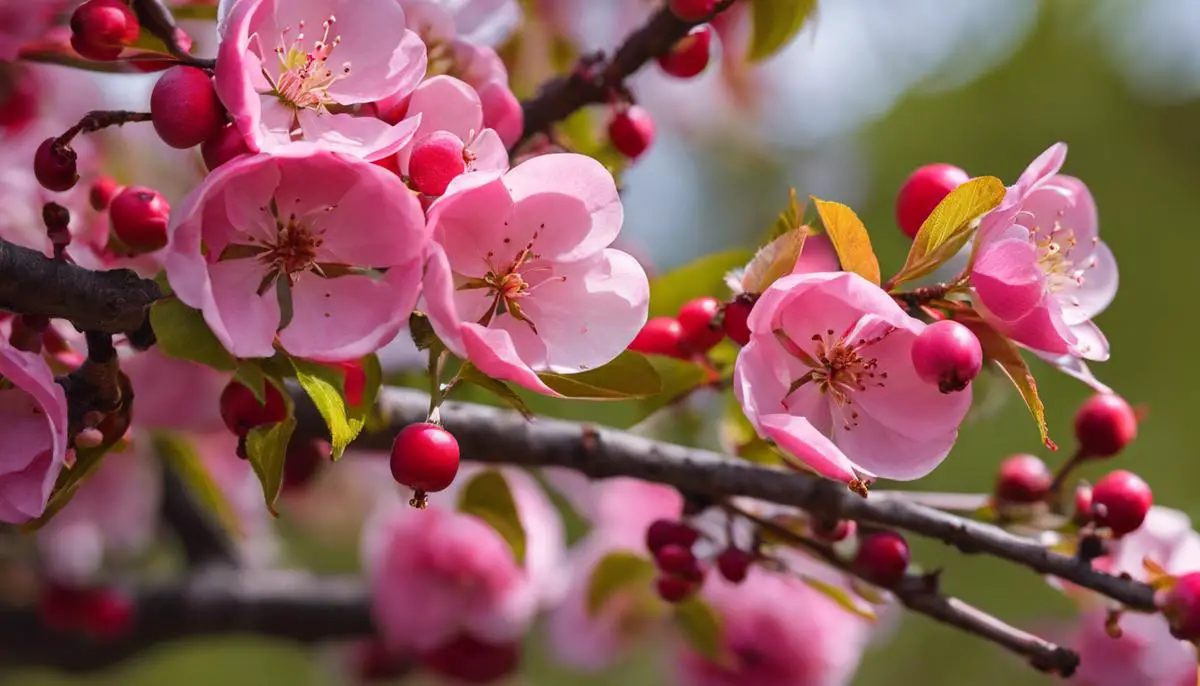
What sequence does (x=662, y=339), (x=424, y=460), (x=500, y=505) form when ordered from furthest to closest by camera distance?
(x=500, y=505)
(x=662, y=339)
(x=424, y=460)

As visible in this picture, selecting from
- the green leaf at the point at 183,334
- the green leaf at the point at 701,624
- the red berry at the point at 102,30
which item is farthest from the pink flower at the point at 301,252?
the green leaf at the point at 701,624

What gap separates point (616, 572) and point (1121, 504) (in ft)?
2.02

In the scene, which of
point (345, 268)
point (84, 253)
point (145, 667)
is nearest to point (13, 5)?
point (84, 253)

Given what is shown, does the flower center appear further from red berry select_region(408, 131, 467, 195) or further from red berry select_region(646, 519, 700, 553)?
red berry select_region(646, 519, 700, 553)

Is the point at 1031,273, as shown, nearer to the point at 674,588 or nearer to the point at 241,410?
the point at 674,588

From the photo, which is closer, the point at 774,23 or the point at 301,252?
the point at 301,252

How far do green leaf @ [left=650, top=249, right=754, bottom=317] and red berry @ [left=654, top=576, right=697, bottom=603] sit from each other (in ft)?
0.82

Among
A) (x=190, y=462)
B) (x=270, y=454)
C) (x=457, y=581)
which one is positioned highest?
(x=270, y=454)

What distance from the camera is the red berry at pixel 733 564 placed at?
0.93 m

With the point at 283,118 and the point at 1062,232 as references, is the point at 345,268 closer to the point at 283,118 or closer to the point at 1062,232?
the point at 283,118

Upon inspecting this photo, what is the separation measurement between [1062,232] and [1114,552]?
1.20ft

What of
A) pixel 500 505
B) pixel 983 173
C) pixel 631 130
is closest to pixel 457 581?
pixel 500 505

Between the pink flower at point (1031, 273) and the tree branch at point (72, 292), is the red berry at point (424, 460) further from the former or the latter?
the pink flower at point (1031, 273)

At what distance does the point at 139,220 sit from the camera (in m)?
0.75
